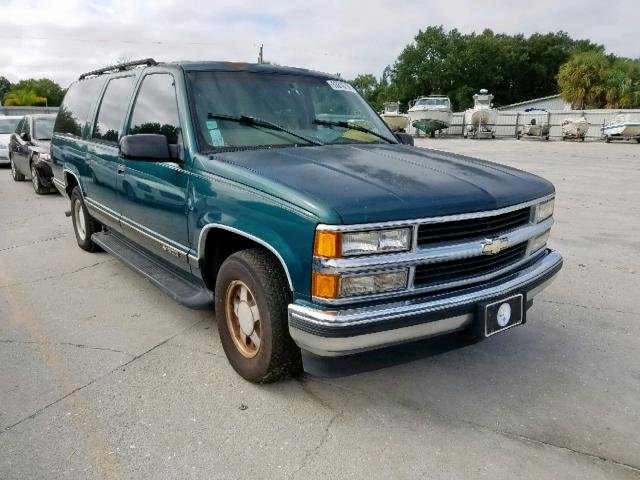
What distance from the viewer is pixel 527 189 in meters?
3.18

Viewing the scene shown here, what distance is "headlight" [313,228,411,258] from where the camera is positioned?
2467 millimetres

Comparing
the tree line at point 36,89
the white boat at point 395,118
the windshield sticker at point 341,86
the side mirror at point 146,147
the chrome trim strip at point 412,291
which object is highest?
the tree line at point 36,89

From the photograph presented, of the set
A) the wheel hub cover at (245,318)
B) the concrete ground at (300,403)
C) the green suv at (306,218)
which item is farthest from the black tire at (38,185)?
the wheel hub cover at (245,318)

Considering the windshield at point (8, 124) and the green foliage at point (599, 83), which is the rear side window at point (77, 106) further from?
the green foliage at point (599, 83)

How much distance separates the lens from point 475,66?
2581 inches

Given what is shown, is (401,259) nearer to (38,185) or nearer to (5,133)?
(38,185)

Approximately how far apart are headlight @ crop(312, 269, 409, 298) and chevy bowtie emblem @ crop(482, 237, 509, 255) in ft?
1.64

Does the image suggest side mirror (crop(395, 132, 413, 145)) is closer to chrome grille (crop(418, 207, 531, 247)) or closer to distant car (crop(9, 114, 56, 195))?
chrome grille (crop(418, 207, 531, 247))

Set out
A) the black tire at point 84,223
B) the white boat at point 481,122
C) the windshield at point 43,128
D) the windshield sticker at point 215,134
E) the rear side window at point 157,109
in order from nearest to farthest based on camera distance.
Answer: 1. the windshield sticker at point 215,134
2. the rear side window at point 157,109
3. the black tire at point 84,223
4. the windshield at point 43,128
5. the white boat at point 481,122

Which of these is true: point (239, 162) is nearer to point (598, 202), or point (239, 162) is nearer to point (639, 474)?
point (639, 474)

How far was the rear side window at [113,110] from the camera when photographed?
4563 millimetres

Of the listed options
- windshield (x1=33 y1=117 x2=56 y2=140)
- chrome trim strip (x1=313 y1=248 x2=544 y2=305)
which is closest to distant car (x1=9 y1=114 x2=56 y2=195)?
windshield (x1=33 y1=117 x2=56 y2=140)

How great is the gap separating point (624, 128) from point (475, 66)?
138 ft

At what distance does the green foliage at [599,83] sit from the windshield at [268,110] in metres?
41.2
